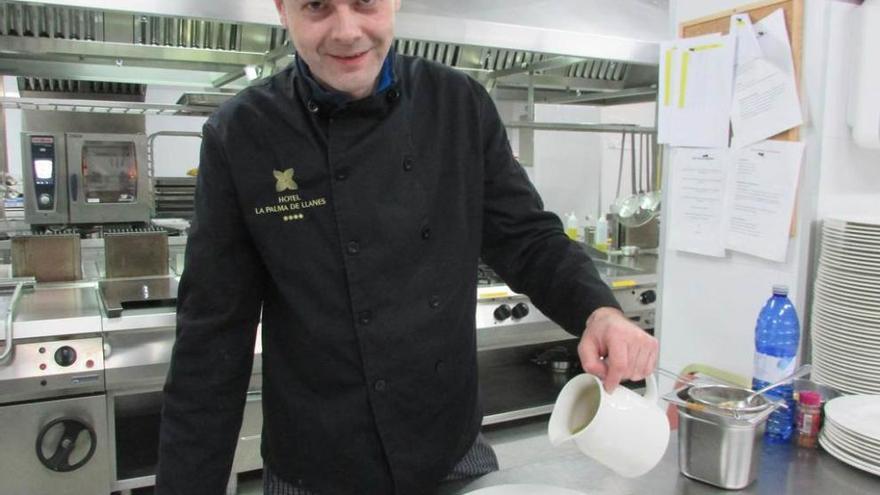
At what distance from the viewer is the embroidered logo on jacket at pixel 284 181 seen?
3.79ft

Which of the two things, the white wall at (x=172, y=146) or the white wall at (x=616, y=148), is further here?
the white wall at (x=172, y=146)

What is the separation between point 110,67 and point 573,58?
1912 millimetres

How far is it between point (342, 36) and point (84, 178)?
2259 mm

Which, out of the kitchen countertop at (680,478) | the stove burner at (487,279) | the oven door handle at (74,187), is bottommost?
the kitchen countertop at (680,478)

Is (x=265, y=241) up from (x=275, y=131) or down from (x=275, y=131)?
down

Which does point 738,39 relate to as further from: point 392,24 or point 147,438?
→ point 147,438

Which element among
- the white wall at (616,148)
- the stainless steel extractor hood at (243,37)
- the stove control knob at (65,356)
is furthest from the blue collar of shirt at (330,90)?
the white wall at (616,148)

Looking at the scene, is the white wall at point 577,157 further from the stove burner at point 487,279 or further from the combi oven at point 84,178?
the combi oven at point 84,178

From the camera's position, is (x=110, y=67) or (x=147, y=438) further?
(x=110, y=67)

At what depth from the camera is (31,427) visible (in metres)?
2.17

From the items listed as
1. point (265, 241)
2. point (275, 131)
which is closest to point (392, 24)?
point (275, 131)

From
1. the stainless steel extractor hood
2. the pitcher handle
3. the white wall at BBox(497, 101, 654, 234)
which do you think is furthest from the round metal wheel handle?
the white wall at BBox(497, 101, 654, 234)

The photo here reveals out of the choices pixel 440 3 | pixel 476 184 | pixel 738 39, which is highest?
pixel 440 3

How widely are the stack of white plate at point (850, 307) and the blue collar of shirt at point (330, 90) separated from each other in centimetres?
94
